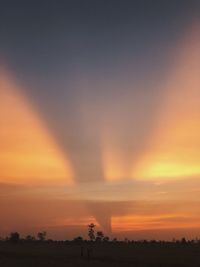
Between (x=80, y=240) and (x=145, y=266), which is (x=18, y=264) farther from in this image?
(x=80, y=240)

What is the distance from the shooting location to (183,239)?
182125 millimetres

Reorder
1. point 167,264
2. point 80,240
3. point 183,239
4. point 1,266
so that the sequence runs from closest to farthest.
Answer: point 1,266
point 167,264
point 183,239
point 80,240

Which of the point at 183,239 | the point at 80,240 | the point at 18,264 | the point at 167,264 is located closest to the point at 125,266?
the point at 167,264

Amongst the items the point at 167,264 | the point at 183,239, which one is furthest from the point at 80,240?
the point at 167,264

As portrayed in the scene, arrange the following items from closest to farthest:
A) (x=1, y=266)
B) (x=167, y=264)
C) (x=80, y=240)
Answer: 1. (x=1, y=266)
2. (x=167, y=264)
3. (x=80, y=240)

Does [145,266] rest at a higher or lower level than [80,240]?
lower

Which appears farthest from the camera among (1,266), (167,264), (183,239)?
(183,239)

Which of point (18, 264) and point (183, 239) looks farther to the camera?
point (183, 239)

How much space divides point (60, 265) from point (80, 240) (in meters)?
141

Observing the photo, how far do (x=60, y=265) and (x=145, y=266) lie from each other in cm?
970

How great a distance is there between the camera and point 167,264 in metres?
65.0

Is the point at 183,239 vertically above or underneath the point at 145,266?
above

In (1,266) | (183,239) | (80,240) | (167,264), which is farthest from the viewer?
(80,240)

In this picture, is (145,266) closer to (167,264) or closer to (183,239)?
(167,264)
